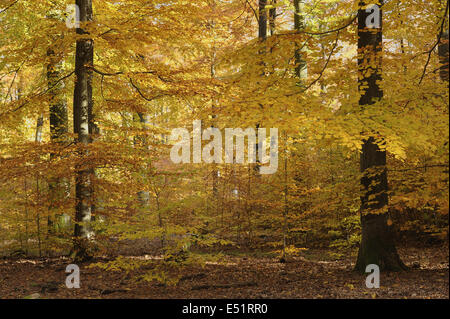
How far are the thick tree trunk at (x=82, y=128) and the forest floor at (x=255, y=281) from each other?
678mm

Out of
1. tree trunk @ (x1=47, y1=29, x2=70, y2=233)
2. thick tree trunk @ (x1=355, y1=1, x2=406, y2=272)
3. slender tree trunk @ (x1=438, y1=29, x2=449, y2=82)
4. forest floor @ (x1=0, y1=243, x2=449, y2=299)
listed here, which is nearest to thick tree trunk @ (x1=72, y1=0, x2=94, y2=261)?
tree trunk @ (x1=47, y1=29, x2=70, y2=233)

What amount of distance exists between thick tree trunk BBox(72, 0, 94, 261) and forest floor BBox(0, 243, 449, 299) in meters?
0.68

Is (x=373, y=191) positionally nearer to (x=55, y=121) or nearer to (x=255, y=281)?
(x=255, y=281)

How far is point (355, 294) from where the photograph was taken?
546 cm

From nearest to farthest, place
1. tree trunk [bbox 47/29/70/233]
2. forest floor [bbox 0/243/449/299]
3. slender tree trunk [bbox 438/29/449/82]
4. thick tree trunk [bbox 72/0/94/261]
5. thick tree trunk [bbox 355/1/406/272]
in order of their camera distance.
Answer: forest floor [bbox 0/243/449/299] → slender tree trunk [bbox 438/29/449/82] → thick tree trunk [bbox 355/1/406/272] → tree trunk [bbox 47/29/70/233] → thick tree trunk [bbox 72/0/94/261]

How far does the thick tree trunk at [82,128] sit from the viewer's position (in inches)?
339

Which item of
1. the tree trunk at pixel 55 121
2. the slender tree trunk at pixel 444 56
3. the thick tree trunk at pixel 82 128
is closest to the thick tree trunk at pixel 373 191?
the slender tree trunk at pixel 444 56

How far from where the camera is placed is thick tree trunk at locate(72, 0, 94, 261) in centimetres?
861

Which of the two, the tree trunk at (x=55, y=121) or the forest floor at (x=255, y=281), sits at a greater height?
the tree trunk at (x=55, y=121)

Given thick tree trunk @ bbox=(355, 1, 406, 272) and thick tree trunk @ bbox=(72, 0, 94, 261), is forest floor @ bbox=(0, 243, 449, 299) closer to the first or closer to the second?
thick tree trunk @ bbox=(355, 1, 406, 272)

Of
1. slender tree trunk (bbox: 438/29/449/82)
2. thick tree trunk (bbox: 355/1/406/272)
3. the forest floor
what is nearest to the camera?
the forest floor

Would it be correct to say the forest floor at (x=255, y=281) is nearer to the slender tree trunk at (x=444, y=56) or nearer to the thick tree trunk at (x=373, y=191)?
the thick tree trunk at (x=373, y=191)

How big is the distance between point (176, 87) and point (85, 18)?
2.79 meters

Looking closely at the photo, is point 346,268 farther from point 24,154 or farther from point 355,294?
point 24,154
